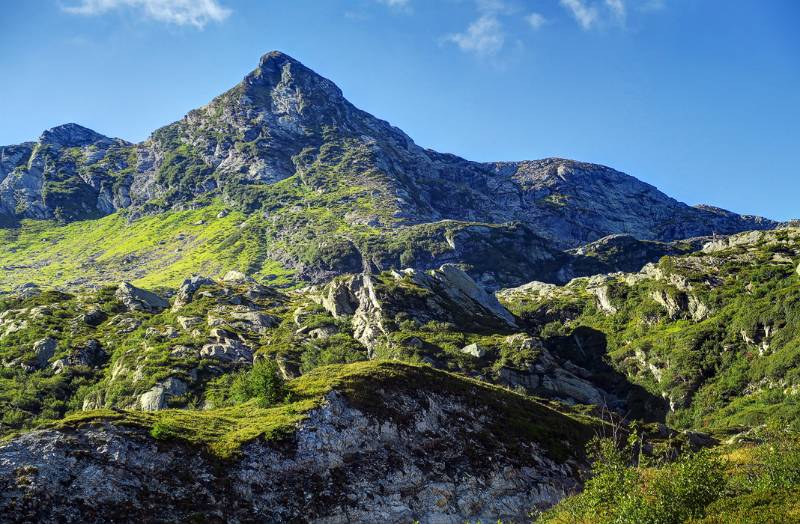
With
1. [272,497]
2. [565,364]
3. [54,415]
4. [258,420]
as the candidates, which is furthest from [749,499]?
[565,364]

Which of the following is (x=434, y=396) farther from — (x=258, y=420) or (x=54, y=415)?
(x=54, y=415)

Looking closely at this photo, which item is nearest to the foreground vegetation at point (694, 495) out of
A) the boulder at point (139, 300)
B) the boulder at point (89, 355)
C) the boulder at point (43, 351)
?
the boulder at point (89, 355)

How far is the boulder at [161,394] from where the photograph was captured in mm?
86875

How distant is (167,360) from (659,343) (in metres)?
116

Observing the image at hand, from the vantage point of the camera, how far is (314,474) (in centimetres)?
3697

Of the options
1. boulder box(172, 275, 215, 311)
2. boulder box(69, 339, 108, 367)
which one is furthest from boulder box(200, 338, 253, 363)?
boulder box(172, 275, 215, 311)

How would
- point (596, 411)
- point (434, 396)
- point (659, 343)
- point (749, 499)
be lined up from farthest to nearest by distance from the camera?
point (659, 343) → point (596, 411) → point (434, 396) → point (749, 499)

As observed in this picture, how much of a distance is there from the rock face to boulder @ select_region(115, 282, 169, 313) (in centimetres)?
11597

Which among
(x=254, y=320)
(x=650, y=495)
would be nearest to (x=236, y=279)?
(x=254, y=320)

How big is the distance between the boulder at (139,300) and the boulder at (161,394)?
5647 centimetres

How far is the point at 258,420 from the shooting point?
1623 inches

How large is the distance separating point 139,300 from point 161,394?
Answer: 65.0m

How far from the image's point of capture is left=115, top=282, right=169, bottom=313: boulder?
14219 cm

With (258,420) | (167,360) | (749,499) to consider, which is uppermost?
(749,499)
